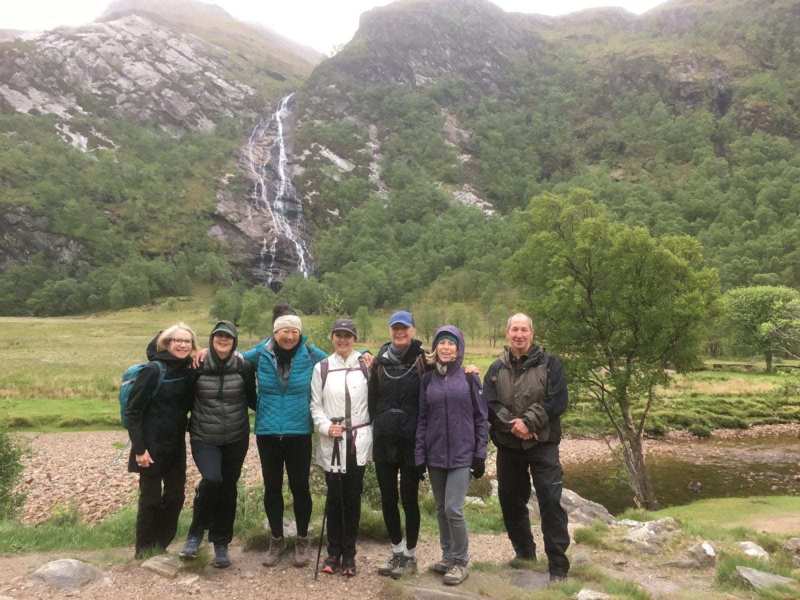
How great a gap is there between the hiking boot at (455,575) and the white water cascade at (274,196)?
415ft

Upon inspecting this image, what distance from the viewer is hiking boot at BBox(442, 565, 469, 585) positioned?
6539 mm

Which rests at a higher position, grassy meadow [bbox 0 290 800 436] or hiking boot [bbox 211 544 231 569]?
hiking boot [bbox 211 544 231 569]

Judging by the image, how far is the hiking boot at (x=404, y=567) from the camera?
675 centimetres

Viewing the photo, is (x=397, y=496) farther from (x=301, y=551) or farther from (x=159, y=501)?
(x=159, y=501)

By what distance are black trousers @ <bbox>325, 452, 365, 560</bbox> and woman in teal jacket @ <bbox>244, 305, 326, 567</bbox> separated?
46cm

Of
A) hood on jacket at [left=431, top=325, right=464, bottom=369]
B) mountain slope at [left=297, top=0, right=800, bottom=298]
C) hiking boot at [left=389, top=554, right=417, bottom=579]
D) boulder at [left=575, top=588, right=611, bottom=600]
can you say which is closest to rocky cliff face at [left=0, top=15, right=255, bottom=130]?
mountain slope at [left=297, top=0, right=800, bottom=298]

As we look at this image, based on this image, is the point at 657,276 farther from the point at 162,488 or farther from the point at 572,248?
the point at 162,488

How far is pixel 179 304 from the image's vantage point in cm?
11619

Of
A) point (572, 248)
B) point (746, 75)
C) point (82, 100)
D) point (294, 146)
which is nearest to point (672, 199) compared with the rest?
point (746, 75)

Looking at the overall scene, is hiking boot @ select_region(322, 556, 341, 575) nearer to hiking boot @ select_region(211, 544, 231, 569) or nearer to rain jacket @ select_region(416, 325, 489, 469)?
hiking boot @ select_region(211, 544, 231, 569)

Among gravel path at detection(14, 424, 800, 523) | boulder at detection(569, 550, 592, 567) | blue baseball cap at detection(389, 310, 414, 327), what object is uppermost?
blue baseball cap at detection(389, 310, 414, 327)

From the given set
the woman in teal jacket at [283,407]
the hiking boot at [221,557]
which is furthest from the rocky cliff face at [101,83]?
the hiking boot at [221,557]

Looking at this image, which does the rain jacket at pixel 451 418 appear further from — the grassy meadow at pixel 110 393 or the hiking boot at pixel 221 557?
the grassy meadow at pixel 110 393

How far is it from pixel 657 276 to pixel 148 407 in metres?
17.1
